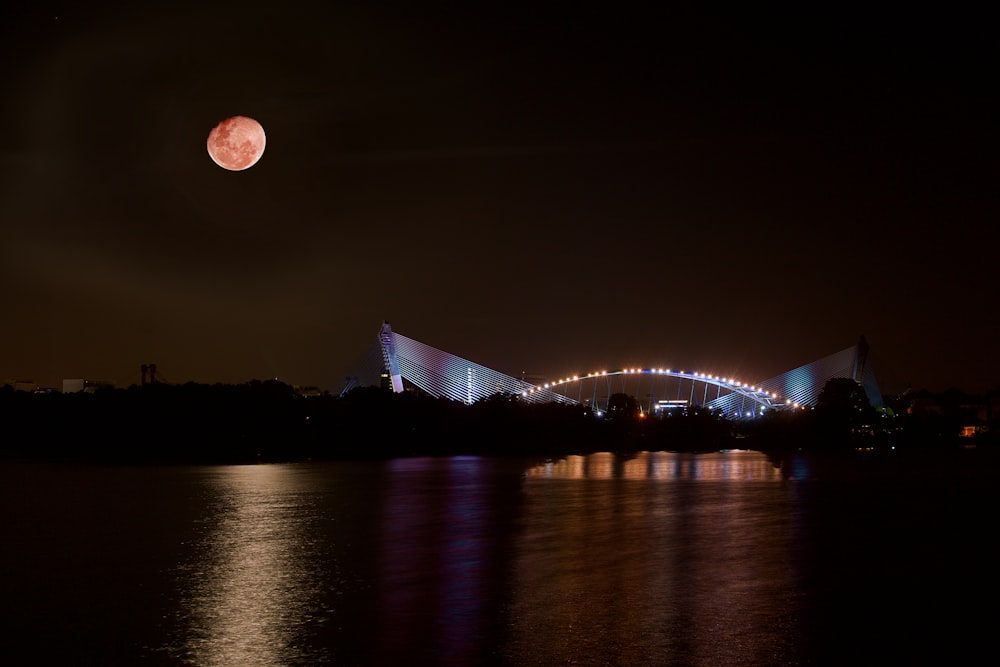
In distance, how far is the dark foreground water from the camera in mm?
12461

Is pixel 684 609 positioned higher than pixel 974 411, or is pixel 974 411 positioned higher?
pixel 974 411

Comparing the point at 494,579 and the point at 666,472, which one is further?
the point at 666,472

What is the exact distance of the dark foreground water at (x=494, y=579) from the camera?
1246 cm

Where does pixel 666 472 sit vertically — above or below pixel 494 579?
above

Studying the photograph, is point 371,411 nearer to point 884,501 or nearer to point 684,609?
point 884,501

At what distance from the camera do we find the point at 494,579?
17250 millimetres

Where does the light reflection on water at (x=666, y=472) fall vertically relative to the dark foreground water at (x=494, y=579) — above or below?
above

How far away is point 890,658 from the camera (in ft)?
39.5

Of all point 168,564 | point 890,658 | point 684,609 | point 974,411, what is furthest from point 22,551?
point 974,411

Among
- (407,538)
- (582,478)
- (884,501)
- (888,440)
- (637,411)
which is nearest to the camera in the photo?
(407,538)

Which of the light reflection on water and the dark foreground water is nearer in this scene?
the dark foreground water

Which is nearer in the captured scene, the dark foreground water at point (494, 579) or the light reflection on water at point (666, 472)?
the dark foreground water at point (494, 579)

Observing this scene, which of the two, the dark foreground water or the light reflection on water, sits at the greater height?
the light reflection on water

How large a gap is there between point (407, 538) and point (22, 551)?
7.75m
